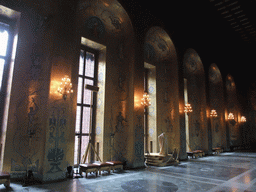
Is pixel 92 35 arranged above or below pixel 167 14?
below

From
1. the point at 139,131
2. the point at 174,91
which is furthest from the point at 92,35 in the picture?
the point at 174,91

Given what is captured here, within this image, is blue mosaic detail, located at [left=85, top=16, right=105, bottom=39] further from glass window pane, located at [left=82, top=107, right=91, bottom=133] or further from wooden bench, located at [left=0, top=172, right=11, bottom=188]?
wooden bench, located at [left=0, top=172, right=11, bottom=188]

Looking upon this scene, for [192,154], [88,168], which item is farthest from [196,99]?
[88,168]

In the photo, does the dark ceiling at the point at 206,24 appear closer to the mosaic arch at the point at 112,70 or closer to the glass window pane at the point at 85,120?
the mosaic arch at the point at 112,70

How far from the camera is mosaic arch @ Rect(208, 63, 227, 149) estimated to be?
751 inches

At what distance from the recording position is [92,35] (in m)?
10.1

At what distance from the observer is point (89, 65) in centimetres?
1052

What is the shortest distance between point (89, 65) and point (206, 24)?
11.9m

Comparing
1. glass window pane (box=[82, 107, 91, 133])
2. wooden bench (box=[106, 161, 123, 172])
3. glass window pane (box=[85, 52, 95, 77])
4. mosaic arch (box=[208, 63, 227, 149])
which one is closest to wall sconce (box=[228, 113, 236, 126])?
mosaic arch (box=[208, 63, 227, 149])

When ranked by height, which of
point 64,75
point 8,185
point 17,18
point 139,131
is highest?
point 17,18

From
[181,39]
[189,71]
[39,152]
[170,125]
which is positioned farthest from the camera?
[189,71]

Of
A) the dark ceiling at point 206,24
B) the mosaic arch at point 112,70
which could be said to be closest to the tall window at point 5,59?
the mosaic arch at point 112,70

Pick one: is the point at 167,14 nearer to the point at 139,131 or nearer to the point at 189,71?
the point at 189,71

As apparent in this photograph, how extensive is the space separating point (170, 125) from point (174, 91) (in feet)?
8.07
